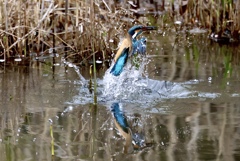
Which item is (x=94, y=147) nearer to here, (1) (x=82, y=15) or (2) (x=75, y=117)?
(2) (x=75, y=117)

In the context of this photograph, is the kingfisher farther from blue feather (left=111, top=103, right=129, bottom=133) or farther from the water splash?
blue feather (left=111, top=103, right=129, bottom=133)

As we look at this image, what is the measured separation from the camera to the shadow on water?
13.0 feet

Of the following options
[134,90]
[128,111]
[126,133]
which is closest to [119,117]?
[128,111]

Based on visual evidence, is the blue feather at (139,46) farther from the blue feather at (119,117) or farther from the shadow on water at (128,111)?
the blue feather at (119,117)

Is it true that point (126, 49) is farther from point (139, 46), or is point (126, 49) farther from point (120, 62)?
point (139, 46)

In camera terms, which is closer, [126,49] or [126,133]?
[126,133]

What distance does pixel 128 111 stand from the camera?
16.4 ft

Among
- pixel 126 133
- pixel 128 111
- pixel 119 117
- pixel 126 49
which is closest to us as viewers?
pixel 126 133

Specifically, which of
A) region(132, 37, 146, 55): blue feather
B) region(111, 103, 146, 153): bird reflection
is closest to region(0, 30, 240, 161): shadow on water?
region(111, 103, 146, 153): bird reflection

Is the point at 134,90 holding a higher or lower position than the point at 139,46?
lower

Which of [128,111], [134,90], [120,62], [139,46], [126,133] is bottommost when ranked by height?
[126,133]

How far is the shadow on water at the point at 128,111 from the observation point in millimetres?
3961

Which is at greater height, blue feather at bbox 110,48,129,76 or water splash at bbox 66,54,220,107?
blue feather at bbox 110,48,129,76

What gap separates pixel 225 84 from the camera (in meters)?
5.93
